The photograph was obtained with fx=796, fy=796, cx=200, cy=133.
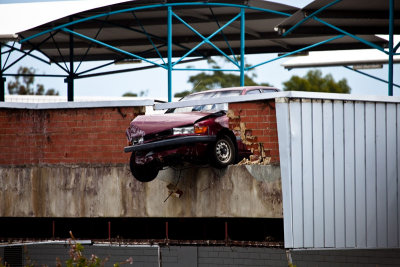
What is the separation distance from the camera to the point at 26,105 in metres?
14.6

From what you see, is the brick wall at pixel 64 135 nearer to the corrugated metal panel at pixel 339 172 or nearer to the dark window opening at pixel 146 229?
the dark window opening at pixel 146 229

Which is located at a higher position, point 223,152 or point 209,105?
point 209,105

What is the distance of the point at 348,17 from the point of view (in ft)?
68.1

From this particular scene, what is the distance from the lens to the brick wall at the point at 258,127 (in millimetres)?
12727

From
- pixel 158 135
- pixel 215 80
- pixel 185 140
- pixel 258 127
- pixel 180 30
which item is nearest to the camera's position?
pixel 185 140

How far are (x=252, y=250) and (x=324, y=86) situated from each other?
218 ft

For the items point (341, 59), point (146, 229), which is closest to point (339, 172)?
point (146, 229)

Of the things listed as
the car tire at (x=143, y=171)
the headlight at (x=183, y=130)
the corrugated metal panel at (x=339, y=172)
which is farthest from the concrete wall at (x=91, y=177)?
the headlight at (x=183, y=130)

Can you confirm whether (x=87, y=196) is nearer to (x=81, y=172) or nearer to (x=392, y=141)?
(x=81, y=172)

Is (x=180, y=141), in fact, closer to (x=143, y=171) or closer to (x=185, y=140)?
(x=185, y=140)

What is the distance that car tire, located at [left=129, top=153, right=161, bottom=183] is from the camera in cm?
1316

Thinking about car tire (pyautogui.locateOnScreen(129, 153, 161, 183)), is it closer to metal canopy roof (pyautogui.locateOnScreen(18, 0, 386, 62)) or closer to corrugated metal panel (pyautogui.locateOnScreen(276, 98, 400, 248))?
corrugated metal panel (pyautogui.locateOnScreen(276, 98, 400, 248))

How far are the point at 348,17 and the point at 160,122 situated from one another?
9.88m

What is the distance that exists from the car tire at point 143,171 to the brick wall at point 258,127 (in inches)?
59.1
